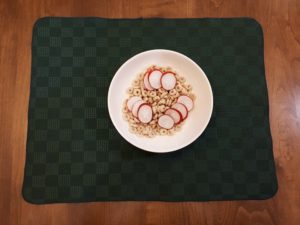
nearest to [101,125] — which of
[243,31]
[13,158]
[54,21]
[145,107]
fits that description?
[145,107]

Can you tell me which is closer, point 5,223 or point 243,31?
point 5,223

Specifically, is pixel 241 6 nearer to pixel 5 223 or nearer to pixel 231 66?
pixel 231 66

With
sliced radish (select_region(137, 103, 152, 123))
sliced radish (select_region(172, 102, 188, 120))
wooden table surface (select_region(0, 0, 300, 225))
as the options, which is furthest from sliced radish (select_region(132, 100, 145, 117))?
wooden table surface (select_region(0, 0, 300, 225))

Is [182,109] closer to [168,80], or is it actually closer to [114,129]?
[168,80]

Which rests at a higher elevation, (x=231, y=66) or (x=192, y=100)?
(x=231, y=66)

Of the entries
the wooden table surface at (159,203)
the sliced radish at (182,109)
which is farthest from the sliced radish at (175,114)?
the wooden table surface at (159,203)

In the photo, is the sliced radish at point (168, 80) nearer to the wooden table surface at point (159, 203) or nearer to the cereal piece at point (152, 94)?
the cereal piece at point (152, 94)
